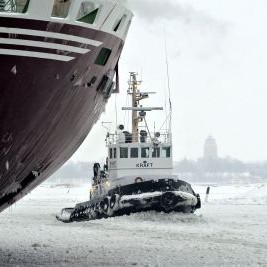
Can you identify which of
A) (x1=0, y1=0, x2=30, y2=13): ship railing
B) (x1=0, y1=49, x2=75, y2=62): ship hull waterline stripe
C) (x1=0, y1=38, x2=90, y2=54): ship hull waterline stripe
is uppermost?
(x1=0, y1=0, x2=30, y2=13): ship railing

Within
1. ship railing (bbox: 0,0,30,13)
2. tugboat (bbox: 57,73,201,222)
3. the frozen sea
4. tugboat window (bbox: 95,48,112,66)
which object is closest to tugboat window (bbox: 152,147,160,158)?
tugboat (bbox: 57,73,201,222)

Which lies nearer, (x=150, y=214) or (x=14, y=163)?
(x=14, y=163)

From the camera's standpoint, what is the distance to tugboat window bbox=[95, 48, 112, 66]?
9.50m

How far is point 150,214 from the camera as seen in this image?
2278 cm

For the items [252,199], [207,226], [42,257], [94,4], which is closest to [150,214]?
[207,226]

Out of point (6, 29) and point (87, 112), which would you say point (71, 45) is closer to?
point (6, 29)

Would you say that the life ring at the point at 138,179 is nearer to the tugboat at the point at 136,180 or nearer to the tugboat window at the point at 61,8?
the tugboat at the point at 136,180

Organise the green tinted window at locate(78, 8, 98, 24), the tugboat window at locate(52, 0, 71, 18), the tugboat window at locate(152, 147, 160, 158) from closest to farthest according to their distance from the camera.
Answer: the tugboat window at locate(52, 0, 71, 18) → the green tinted window at locate(78, 8, 98, 24) → the tugboat window at locate(152, 147, 160, 158)

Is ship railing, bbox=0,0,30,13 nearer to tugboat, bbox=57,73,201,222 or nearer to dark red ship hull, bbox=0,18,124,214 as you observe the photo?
dark red ship hull, bbox=0,18,124,214

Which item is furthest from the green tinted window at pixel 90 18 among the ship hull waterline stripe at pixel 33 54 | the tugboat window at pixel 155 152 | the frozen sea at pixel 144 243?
the tugboat window at pixel 155 152

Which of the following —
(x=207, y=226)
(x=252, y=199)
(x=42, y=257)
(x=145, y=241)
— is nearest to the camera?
(x=42, y=257)

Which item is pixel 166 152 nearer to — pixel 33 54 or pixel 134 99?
pixel 134 99

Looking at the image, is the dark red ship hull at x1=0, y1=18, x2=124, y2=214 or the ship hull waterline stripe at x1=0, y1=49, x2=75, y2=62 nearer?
the ship hull waterline stripe at x1=0, y1=49, x2=75, y2=62

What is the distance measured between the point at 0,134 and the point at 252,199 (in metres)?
33.1
